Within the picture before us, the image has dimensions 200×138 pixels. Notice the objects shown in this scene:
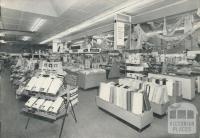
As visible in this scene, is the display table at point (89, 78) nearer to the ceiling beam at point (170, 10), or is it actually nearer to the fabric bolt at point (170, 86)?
the ceiling beam at point (170, 10)

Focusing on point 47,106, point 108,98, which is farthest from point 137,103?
point 47,106

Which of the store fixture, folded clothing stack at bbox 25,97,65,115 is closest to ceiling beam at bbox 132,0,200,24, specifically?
the store fixture

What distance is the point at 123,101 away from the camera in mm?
3191

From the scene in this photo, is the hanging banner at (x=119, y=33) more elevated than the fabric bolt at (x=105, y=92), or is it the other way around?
the hanging banner at (x=119, y=33)

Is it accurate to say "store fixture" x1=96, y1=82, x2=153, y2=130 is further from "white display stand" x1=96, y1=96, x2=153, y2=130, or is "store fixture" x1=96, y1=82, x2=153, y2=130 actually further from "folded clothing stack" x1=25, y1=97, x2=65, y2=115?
"folded clothing stack" x1=25, y1=97, x2=65, y2=115

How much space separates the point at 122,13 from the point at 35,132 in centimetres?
466

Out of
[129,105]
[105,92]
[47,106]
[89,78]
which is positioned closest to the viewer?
[47,106]

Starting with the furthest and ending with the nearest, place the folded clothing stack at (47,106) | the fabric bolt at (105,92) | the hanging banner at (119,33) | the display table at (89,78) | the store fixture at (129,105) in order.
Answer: the display table at (89,78) → the hanging banner at (119,33) → the fabric bolt at (105,92) → the store fixture at (129,105) → the folded clothing stack at (47,106)

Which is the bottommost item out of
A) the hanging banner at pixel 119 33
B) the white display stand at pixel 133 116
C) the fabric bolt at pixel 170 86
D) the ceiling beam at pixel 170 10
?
the white display stand at pixel 133 116

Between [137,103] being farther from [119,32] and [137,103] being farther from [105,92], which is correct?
[119,32]

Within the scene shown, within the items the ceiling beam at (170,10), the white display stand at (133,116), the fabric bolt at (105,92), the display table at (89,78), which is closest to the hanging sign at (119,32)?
the ceiling beam at (170,10)

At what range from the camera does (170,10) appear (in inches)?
166

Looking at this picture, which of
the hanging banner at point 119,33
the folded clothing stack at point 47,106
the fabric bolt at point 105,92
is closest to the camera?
the folded clothing stack at point 47,106

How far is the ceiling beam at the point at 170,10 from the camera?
12.2 ft
